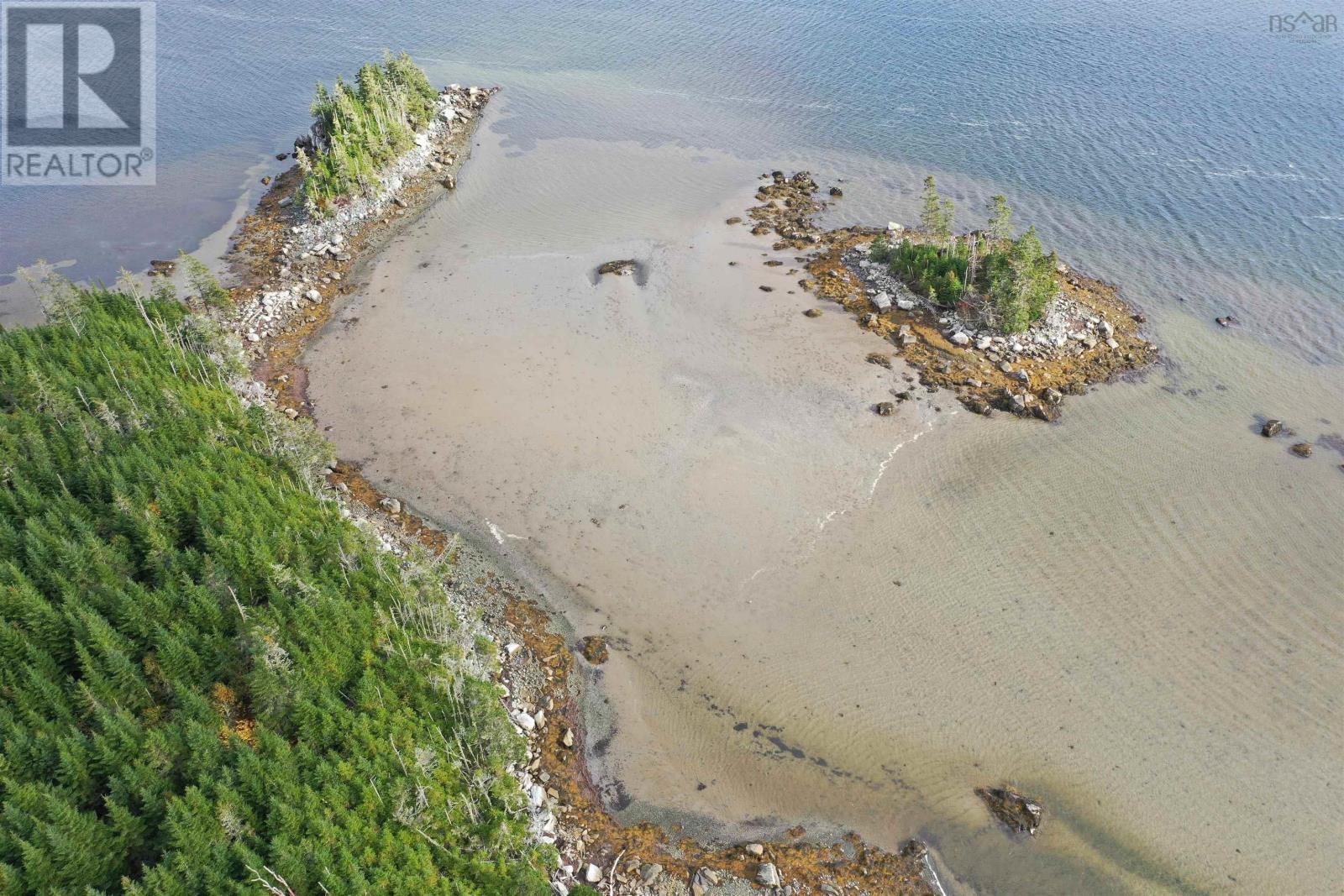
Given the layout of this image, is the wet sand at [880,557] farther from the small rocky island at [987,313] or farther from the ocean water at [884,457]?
the small rocky island at [987,313]

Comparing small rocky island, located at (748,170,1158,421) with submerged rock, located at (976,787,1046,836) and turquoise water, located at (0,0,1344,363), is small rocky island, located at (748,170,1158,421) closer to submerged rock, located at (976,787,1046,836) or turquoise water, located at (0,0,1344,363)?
turquoise water, located at (0,0,1344,363)

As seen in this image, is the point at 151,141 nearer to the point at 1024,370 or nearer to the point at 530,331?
the point at 530,331

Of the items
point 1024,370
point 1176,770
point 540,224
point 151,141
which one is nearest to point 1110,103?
point 1024,370

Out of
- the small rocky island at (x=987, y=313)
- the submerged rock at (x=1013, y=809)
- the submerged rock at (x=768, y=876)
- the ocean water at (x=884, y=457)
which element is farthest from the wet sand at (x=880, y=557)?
the submerged rock at (x=768, y=876)

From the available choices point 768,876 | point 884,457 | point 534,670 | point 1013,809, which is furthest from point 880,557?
point 534,670

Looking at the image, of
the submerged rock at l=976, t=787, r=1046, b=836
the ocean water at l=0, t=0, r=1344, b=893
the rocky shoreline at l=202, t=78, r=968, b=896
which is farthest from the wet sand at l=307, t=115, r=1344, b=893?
the rocky shoreline at l=202, t=78, r=968, b=896
